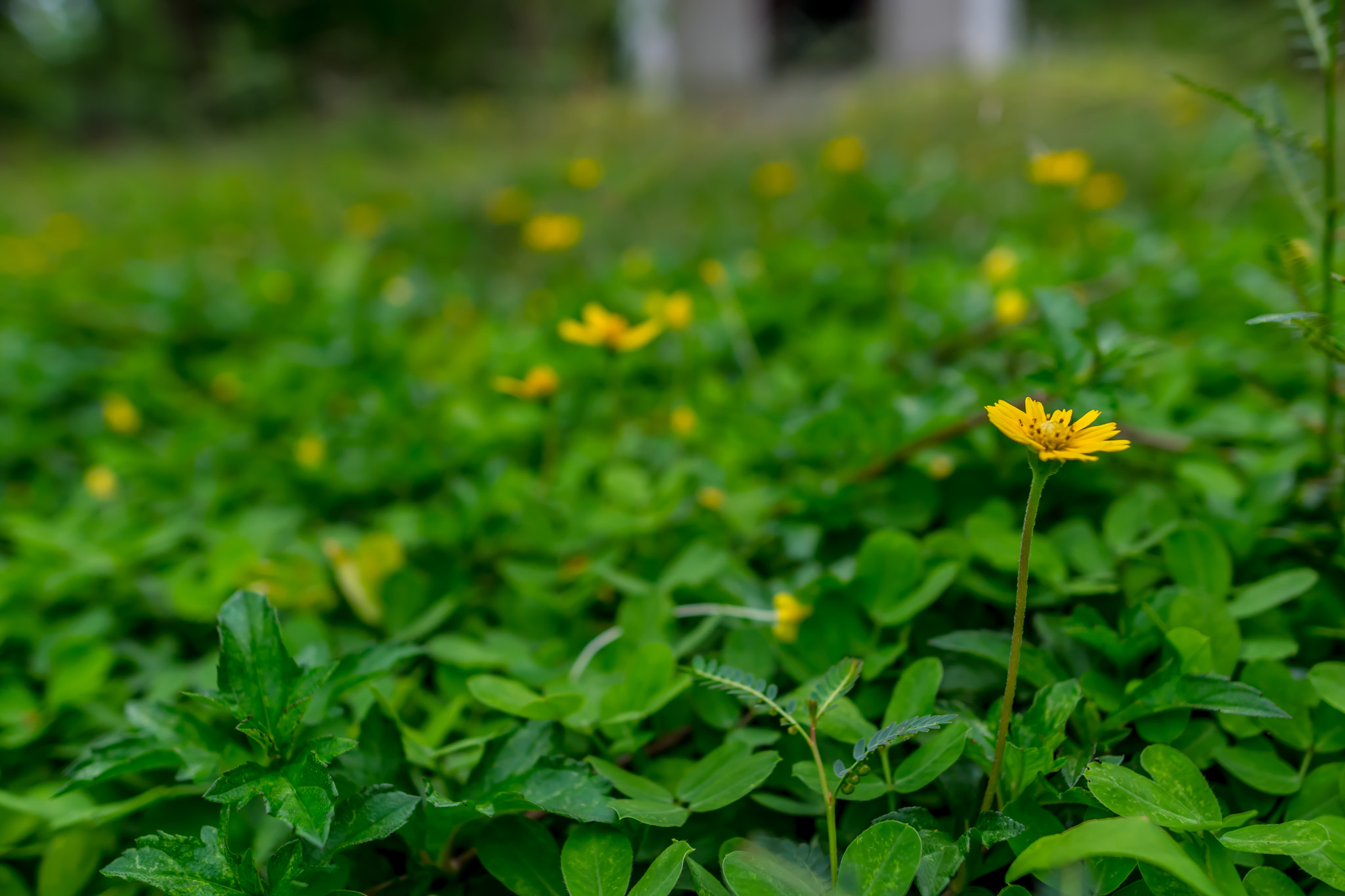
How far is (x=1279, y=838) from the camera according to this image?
660mm

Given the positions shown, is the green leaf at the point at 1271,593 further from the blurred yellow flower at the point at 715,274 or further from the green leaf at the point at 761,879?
the blurred yellow flower at the point at 715,274

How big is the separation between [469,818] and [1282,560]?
37.6 inches

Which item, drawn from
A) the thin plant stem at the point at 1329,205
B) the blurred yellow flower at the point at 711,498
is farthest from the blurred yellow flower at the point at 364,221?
the thin plant stem at the point at 1329,205

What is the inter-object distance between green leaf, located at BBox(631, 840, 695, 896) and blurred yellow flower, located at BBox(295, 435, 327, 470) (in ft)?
3.55

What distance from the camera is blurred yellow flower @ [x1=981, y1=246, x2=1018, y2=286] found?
1.91 m

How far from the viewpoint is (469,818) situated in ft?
2.52

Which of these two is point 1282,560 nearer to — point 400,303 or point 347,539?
point 347,539

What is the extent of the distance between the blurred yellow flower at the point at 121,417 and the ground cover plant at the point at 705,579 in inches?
0.6

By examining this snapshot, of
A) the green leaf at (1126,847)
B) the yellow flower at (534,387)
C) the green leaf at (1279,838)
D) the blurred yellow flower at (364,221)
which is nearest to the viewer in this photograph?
the green leaf at (1126,847)

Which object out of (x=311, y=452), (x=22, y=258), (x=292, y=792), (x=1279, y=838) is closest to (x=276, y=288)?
(x=311, y=452)

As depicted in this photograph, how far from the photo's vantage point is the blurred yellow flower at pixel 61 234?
359 centimetres

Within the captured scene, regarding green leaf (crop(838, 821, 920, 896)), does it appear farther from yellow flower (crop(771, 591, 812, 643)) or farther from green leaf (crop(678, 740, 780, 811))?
yellow flower (crop(771, 591, 812, 643))

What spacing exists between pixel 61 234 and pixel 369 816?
4.18m

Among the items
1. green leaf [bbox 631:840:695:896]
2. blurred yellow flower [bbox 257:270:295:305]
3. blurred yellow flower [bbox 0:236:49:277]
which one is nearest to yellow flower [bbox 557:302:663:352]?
green leaf [bbox 631:840:695:896]
